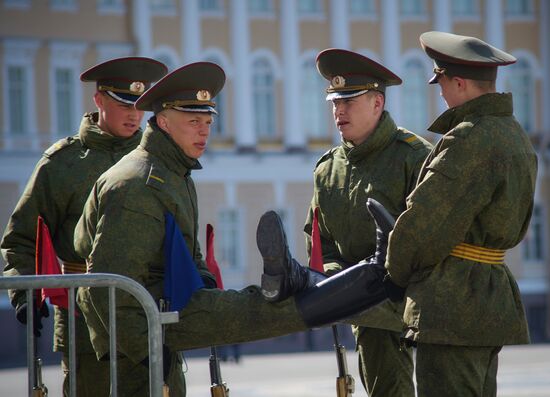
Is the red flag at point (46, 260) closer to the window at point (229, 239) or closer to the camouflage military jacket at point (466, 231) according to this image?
the camouflage military jacket at point (466, 231)

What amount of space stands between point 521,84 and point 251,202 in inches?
322

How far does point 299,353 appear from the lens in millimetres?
30469

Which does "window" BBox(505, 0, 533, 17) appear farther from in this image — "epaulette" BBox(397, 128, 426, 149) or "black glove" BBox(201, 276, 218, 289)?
"black glove" BBox(201, 276, 218, 289)

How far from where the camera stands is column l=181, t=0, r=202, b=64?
35.5 m

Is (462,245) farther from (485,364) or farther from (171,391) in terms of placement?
(171,391)

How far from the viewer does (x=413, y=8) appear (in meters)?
37.8

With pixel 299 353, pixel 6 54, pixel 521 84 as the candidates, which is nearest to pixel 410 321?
pixel 299 353

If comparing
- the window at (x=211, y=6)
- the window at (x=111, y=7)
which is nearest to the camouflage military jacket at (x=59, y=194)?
the window at (x=111, y=7)

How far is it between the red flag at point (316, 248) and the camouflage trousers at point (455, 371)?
43.4 inches

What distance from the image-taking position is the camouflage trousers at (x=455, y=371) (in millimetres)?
6457

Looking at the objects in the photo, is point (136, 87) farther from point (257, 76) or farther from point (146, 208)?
point (257, 76)

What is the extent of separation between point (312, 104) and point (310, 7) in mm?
2580

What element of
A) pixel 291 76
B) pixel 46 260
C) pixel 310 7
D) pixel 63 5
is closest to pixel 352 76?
pixel 46 260

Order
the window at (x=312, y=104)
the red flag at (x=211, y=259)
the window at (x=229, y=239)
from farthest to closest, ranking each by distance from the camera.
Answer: the window at (x=312, y=104) → the window at (x=229, y=239) → the red flag at (x=211, y=259)
